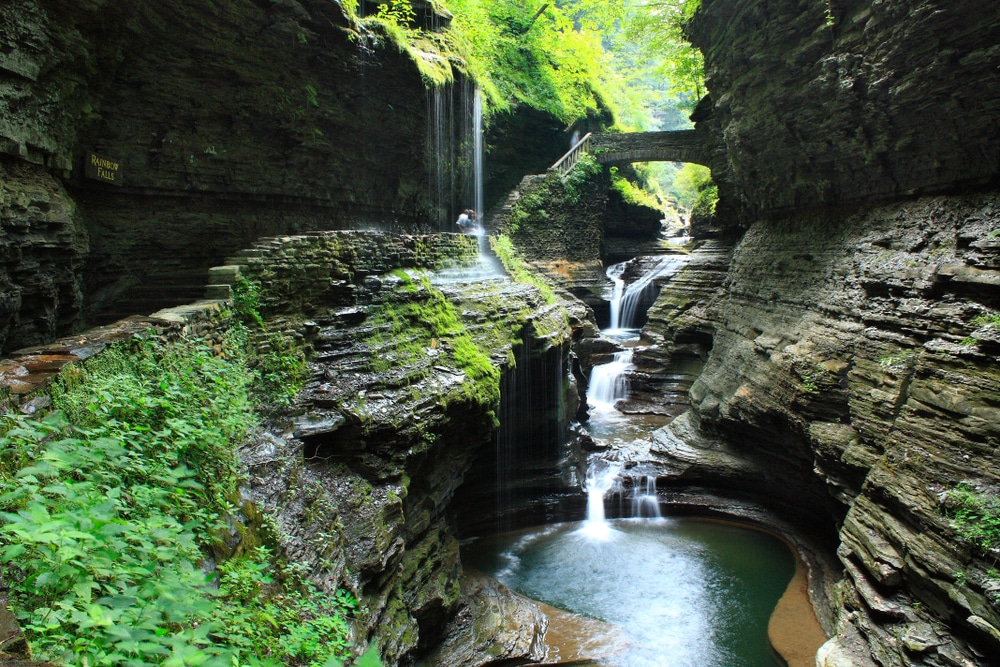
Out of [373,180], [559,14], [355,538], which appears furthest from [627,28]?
[355,538]

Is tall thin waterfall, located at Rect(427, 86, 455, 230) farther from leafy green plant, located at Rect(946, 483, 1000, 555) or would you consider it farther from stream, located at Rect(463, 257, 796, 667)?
leafy green plant, located at Rect(946, 483, 1000, 555)

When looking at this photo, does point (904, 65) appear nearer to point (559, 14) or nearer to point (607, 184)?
point (607, 184)

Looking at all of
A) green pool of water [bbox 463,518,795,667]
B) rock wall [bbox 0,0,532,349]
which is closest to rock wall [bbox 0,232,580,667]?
green pool of water [bbox 463,518,795,667]

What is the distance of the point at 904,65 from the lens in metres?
7.73

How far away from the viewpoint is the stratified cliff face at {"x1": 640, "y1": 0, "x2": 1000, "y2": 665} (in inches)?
237

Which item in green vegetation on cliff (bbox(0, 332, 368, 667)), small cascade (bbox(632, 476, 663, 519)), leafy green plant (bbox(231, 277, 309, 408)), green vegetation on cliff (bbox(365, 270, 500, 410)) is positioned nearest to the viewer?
green vegetation on cliff (bbox(0, 332, 368, 667))

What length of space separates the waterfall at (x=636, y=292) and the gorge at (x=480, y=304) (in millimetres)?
7039

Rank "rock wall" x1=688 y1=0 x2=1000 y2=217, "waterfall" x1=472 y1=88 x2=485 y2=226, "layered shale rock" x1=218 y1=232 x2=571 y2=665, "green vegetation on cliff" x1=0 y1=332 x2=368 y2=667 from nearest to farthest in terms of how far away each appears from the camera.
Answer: "green vegetation on cliff" x1=0 y1=332 x2=368 y2=667
"layered shale rock" x1=218 y1=232 x2=571 y2=665
"rock wall" x1=688 y1=0 x2=1000 y2=217
"waterfall" x1=472 y1=88 x2=485 y2=226

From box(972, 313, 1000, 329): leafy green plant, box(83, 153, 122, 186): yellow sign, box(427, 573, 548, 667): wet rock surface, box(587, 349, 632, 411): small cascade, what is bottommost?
box(427, 573, 548, 667): wet rock surface

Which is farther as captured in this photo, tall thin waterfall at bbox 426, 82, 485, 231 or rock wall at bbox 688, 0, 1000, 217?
tall thin waterfall at bbox 426, 82, 485, 231

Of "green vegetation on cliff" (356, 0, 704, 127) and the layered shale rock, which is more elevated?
"green vegetation on cliff" (356, 0, 704, 127)

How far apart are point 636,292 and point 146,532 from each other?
21.6 metres

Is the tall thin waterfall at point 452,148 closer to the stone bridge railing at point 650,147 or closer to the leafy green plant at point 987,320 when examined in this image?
the stone bridge railing at point 650,147

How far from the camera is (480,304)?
10.2 metres
